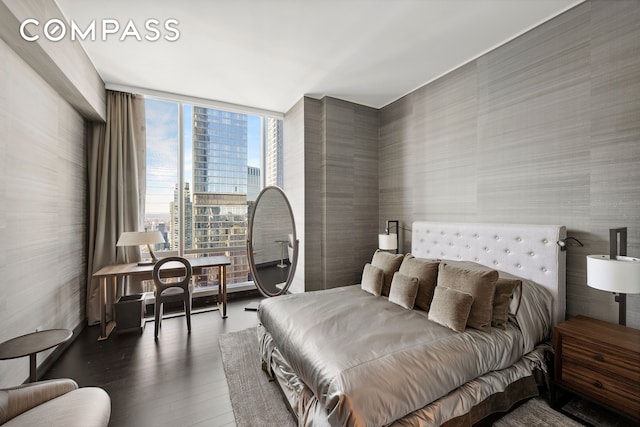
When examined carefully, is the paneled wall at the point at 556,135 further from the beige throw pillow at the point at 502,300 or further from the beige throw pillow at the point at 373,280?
the beige throw pillow at the point at 373,280

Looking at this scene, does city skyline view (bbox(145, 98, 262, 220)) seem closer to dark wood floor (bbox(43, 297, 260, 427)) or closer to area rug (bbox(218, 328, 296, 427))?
dark wood floor (bbox(43, 297, 260, 427))

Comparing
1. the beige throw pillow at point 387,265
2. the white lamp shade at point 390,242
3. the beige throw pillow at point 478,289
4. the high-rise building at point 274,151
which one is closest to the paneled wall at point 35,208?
the high-rise building at point 274,151

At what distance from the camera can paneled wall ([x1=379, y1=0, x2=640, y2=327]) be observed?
180cm

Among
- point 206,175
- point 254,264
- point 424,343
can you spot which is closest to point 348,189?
point 254,264

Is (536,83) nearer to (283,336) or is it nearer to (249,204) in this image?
(283,336)

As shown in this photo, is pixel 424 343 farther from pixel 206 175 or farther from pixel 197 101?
pixel 197 101

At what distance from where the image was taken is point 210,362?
2.36 meters

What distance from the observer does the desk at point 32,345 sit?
1.54 meters

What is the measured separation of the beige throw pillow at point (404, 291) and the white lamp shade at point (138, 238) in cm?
273

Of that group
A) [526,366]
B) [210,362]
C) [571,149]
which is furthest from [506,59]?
[210,362]

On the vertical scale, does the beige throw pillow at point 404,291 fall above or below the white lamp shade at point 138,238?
below

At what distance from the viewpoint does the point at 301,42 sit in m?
2.45

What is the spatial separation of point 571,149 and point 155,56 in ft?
12.6

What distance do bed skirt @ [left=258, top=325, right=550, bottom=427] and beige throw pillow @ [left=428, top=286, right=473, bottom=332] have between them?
0.33m
